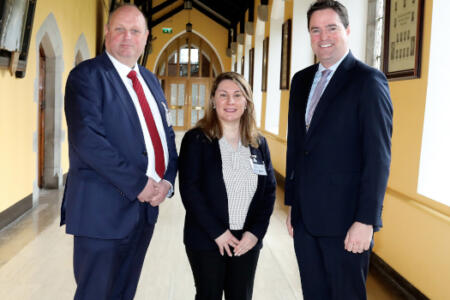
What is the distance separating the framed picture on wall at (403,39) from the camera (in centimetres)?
288

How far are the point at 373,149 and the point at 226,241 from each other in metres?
0.69

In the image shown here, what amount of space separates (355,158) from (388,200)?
1837 millimetres

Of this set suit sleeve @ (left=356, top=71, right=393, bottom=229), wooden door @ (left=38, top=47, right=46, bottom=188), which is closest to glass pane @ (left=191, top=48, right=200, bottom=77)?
wooden door @ (left=38, top=47, right=46, bottom=188)

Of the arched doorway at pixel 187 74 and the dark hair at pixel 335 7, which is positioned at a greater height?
the arched doorway at pixel 187 74

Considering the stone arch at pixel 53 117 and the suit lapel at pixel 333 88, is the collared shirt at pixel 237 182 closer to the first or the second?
the suit lapel at pixel 333 88

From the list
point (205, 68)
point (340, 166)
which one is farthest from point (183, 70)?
point (340, 166)

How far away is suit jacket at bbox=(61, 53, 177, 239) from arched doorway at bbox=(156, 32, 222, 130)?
55.7 ft

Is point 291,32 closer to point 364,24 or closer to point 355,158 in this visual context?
point 364,24

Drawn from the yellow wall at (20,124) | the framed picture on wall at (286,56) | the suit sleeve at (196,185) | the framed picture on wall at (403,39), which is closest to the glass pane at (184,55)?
the framed picture on wall at (286,56)

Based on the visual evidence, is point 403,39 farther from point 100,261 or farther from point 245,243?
point 100,261

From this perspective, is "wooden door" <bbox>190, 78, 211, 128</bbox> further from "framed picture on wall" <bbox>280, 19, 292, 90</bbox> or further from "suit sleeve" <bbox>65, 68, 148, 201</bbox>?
"suit sleeve" <bbox>65, 68, 148, 201</bbox>

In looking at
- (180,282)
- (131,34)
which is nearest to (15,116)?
(180,282)

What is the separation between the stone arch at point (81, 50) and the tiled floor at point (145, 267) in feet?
10.6

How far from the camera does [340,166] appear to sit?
1687mm
